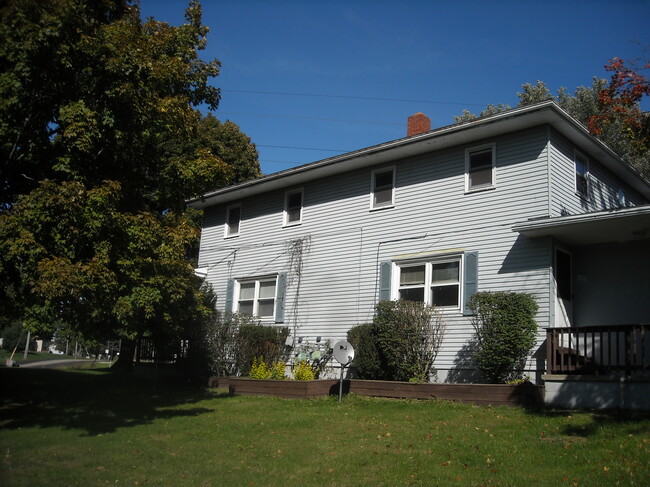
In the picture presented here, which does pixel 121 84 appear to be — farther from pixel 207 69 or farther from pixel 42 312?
pixel 42 312

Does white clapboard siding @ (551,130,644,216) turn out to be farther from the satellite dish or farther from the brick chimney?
the satellite dish

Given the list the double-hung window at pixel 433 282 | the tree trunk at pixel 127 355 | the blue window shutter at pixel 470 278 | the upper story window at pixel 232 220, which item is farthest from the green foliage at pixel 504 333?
the tree trunk at pixel 127 355

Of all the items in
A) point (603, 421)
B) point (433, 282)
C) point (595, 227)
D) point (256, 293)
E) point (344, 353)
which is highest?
point (595, 227)

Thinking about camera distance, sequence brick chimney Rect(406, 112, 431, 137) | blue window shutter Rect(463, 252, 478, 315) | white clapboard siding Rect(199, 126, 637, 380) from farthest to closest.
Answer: brick chimney Rect(406, 112, 431, 137) < blue window shutter Rect(463, 252, 478, 315) < white clapboard siding Rect(199, 126, 637, 380)

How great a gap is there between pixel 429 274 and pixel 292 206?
5.84 m

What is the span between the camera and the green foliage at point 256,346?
16891 mm

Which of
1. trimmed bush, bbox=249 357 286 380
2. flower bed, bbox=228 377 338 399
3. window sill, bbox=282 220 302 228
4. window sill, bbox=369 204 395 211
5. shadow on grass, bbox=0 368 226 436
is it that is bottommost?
shadow on grass, bbox=0 368 226 436

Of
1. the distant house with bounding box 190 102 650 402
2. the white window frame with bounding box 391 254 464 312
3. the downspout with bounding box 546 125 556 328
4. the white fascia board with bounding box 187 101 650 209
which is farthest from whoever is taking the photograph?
the white window frame with bounding box 391 254 464 312

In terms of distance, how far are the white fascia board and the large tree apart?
1888 mm

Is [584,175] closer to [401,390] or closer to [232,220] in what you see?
[401,390]

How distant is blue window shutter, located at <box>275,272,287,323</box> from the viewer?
711 inches

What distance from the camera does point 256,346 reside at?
16906mm

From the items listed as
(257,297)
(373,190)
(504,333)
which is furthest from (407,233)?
(257,297)

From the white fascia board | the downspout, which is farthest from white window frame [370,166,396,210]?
the downspout
